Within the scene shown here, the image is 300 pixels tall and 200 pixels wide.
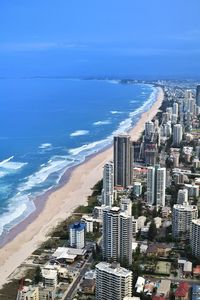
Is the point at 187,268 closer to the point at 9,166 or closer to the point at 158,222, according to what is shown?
the point at 158,222

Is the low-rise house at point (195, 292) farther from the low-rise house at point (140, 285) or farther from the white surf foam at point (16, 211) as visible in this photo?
the white surf foam at point (16, 211)

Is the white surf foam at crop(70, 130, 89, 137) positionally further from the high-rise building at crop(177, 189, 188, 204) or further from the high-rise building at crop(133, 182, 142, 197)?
the high-rise building at crop(177, 189, 188, 204)

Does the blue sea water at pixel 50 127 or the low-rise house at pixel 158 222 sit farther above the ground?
the blue sea water at pixel 50 127

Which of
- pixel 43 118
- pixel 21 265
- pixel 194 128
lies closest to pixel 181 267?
pixel 21 265

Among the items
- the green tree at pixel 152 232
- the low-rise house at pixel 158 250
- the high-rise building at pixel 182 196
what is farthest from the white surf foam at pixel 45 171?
the low-rise house at pixel 158 250

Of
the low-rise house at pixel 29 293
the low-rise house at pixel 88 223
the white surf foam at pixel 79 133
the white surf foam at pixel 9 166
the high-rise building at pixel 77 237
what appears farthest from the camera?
the white surf foam at pixel 79 133

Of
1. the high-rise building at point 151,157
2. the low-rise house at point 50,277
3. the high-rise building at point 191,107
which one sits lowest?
the low-rise house at point 50,277
